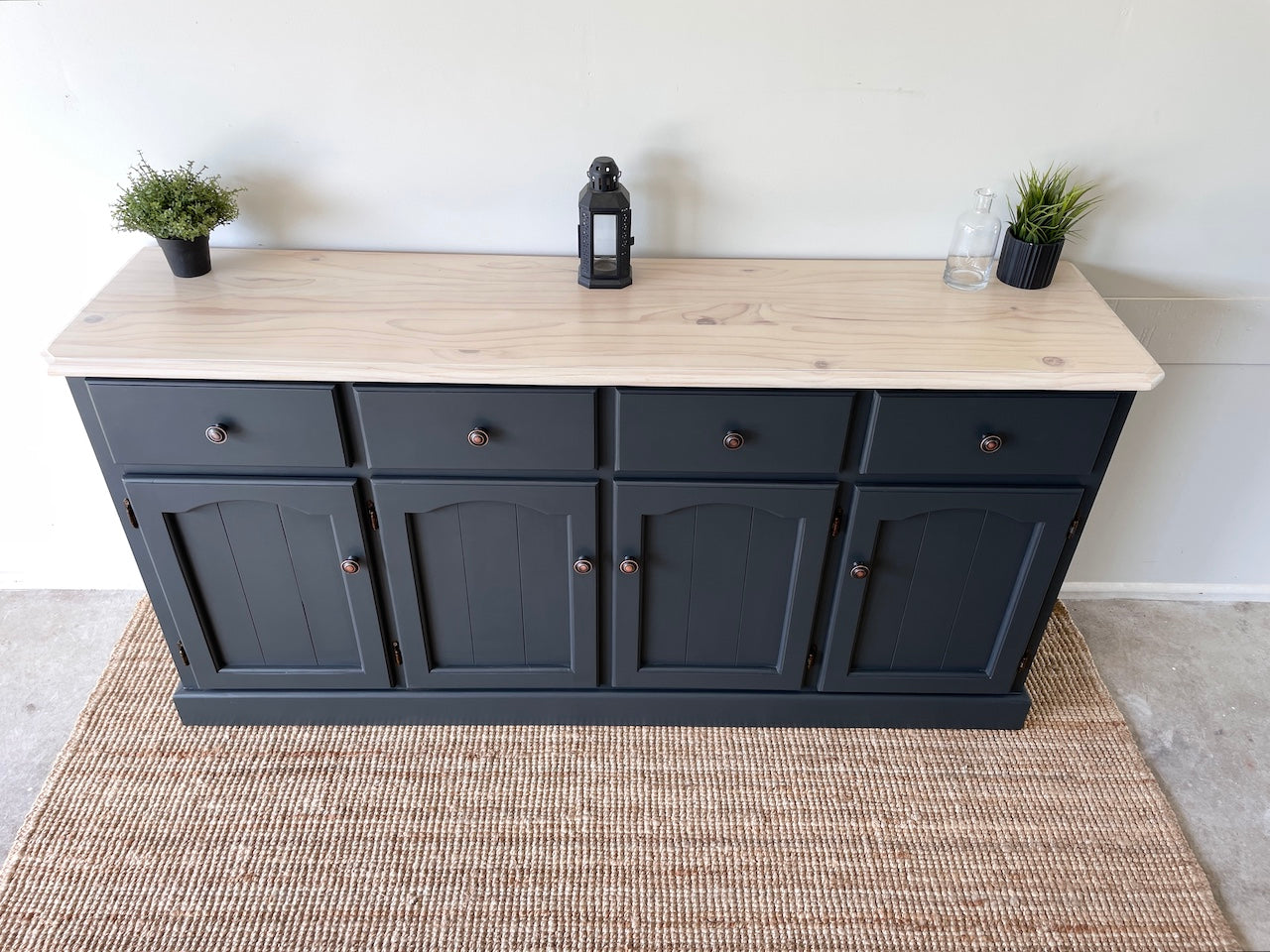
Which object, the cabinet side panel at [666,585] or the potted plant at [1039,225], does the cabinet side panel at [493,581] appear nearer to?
the cabinet side panel at [666,585]

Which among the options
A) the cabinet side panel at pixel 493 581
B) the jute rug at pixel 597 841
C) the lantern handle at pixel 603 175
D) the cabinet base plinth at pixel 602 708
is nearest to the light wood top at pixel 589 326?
→ the lantern handle at pixel 603 175

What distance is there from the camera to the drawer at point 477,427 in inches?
57.4

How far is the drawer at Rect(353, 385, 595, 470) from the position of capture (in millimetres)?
1458

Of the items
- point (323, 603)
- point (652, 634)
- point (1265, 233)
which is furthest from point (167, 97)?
point (1265, 233)

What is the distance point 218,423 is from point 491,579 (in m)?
0.55

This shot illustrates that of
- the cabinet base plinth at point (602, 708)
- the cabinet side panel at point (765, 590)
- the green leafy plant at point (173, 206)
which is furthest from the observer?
the cabinet base plinth at point (602, 708)

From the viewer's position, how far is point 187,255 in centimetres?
162

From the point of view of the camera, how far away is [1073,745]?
195cm

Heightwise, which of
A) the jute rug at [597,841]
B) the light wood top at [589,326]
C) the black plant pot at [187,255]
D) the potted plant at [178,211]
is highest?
the potted plant at [178,211]

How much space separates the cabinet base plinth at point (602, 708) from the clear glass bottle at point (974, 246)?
0.86 meters

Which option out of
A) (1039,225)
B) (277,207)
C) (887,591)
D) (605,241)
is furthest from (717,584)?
(277,207)

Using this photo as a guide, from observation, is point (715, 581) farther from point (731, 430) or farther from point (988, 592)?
point (988, 592)

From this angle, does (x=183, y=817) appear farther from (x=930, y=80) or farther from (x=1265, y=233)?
(x=1265, y=233)

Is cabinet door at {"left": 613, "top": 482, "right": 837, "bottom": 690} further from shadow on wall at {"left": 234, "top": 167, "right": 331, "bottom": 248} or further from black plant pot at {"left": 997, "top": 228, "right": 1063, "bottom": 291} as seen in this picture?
shadow on wall at {"left": 234, "top": 167, "right": 331, "bottom": 248}
